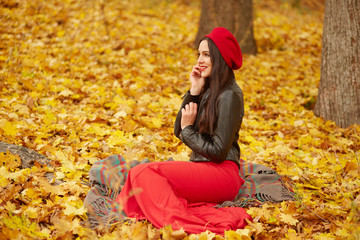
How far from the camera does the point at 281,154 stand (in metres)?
3.80

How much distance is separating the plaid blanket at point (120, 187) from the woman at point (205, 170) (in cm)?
12

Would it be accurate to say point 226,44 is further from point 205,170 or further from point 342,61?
point 342,61

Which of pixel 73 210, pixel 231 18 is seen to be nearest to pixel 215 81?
pixel 73 210

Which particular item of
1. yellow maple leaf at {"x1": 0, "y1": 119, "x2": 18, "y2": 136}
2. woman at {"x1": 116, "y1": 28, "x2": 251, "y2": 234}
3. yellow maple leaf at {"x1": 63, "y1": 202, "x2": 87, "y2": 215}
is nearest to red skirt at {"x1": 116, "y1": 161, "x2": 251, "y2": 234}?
woman at {"x1": 116, "y1": 28, "x2": 251, "y2": 234}

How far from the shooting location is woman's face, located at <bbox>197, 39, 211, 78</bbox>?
2.69m

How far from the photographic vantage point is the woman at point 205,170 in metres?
2.44

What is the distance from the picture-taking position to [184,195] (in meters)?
2.63

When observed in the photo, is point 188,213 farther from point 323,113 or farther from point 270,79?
point 270,79

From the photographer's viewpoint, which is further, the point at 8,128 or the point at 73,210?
the point at 8,128

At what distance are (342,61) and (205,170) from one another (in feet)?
9.54

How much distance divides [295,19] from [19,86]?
7.48m

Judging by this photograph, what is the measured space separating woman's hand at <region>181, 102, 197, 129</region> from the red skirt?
33 centimetres

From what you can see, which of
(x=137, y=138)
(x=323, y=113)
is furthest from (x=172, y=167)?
(x=323, y=113)

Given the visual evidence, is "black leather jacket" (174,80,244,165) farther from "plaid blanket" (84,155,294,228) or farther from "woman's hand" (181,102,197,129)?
"plaid blanket" (84,155,294,228)
